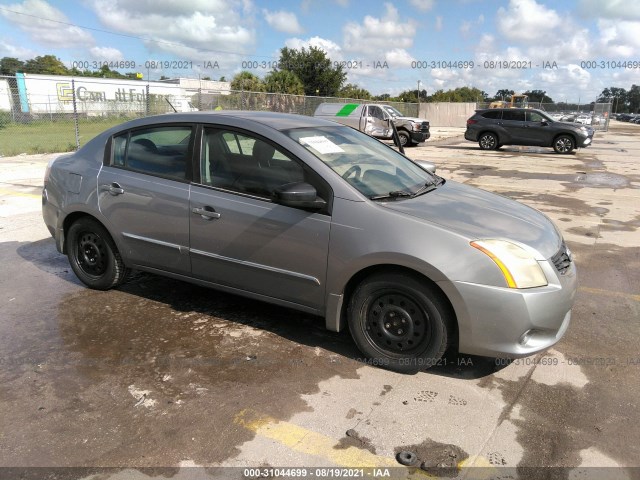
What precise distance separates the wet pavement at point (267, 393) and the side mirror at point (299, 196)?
1092 millimetres

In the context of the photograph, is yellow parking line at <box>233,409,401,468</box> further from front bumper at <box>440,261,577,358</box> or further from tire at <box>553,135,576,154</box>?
tire at <box>553,135,576,154</box>

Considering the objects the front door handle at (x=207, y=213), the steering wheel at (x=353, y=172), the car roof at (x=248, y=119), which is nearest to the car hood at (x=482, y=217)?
the steering wheel at (x=353, y=172)

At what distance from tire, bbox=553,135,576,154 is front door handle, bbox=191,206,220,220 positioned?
18499 millimetres

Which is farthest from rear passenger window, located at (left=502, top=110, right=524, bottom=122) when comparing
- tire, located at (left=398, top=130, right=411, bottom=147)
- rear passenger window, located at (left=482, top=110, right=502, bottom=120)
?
tire, located at (left=398, top=130, right=411, bottom=147)

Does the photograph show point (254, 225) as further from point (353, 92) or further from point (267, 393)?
point (353, 92)

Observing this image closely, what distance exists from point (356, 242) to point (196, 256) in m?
1.38

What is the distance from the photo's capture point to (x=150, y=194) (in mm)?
4055

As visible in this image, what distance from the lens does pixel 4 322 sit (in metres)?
4.05

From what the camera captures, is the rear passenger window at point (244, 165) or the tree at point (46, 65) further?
the tree at point (46, 65)

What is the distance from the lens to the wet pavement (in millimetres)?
2553

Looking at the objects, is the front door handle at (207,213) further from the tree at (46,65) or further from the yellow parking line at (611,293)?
the tree at (46,65)

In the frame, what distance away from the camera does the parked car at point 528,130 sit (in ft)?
61.5

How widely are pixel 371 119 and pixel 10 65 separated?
7165 cm

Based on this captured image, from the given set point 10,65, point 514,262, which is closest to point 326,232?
point 514,262
